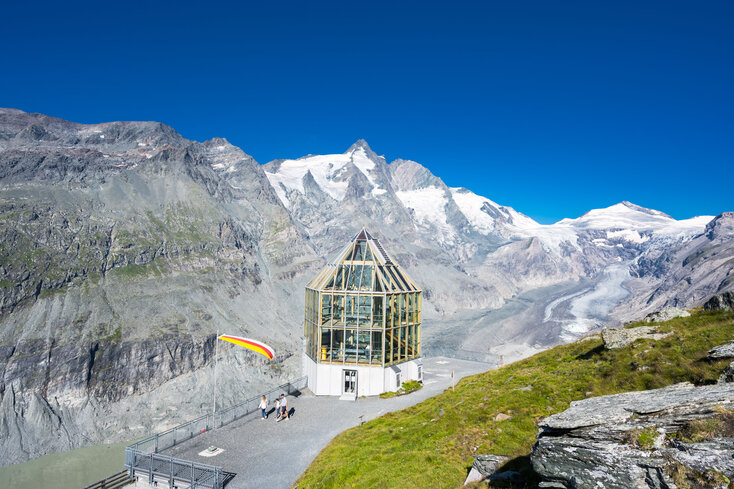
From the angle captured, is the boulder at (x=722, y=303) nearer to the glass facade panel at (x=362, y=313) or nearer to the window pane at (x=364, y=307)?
the glass facade panel at (x=362, y=313)

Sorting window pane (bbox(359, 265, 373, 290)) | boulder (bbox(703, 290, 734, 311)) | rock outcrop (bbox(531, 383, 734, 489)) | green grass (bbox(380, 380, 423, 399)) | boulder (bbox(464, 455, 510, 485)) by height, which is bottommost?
green grass (bbox(380, 380, 423, 399))

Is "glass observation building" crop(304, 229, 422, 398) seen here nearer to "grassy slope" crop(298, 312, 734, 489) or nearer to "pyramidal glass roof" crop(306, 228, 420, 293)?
"pyramidal glass roof" crop(306, 228, 420, 293)

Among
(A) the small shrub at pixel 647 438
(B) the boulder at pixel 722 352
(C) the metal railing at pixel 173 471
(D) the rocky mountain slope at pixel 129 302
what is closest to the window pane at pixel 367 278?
(C) the metal railing at pixel 173 471

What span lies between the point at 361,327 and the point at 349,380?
15.9 feet

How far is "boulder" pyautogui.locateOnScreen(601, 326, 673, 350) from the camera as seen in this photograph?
21.5 meters

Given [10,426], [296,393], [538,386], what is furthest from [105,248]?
[538,386]

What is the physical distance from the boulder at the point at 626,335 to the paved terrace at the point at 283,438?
16020mm

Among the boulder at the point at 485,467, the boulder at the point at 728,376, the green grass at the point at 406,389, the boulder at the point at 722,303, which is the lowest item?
the green grass at the point at 406,389

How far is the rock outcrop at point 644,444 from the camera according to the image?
7621mm

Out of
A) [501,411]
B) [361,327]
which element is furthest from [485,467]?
[361,327]

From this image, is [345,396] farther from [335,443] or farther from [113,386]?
[113,386]

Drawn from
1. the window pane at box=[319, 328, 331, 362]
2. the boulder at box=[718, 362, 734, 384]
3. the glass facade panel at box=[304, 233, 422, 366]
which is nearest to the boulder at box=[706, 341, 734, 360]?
the boulder at box=[718, 362, 734, 384]

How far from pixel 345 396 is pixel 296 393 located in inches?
178

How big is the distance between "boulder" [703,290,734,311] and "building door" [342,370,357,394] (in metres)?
26.0
